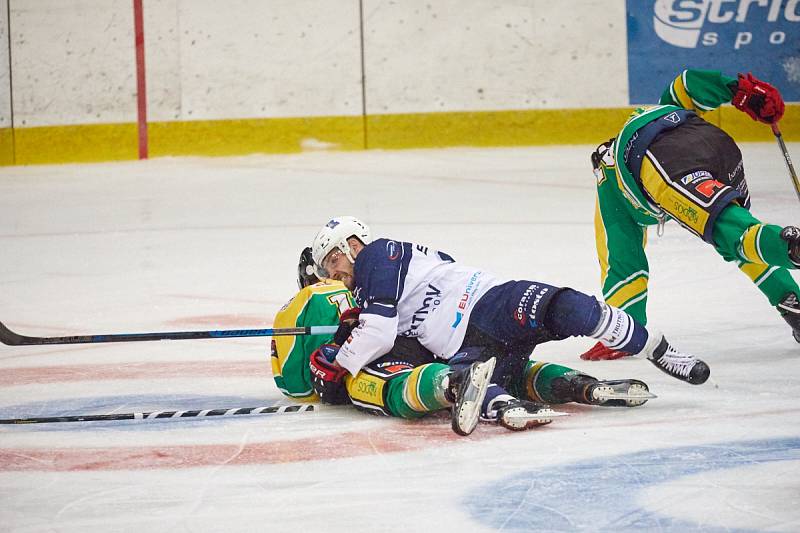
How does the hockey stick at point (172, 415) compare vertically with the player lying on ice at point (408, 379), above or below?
below

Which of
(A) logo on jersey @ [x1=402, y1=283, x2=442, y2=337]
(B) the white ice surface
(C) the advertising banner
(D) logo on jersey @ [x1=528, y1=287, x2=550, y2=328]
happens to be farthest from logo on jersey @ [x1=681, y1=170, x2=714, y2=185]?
(C) the advertising banner

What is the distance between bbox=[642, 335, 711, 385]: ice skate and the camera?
11.1 ft

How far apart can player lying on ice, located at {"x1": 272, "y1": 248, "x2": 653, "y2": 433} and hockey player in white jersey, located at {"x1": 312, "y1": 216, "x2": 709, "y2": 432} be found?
0.05 m

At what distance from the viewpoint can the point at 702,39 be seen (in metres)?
9.99

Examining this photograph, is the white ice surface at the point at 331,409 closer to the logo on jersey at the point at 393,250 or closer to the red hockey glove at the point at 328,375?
the red hockey glove at the point at 328,375

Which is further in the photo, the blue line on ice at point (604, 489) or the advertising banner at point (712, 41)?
the advertising banner at point (712, 41)

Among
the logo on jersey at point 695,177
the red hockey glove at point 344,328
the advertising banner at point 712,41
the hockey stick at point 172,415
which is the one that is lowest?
the hockey stick at point 172,415

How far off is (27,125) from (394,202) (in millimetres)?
3933

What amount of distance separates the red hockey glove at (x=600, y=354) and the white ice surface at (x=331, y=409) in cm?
9

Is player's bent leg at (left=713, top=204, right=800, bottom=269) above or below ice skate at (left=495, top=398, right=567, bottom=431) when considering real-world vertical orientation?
above

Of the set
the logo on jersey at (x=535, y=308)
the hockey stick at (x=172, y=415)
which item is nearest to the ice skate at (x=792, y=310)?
the logo on jersey at (x=535, y=308)

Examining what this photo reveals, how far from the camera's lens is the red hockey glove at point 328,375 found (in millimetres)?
3418

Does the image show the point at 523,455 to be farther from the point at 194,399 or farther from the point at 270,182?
the point at 270,182

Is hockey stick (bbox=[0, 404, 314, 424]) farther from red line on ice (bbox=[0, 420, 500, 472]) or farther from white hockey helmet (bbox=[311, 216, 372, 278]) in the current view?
white hockey helmet (bbox=[311, 216, 372, 278])
